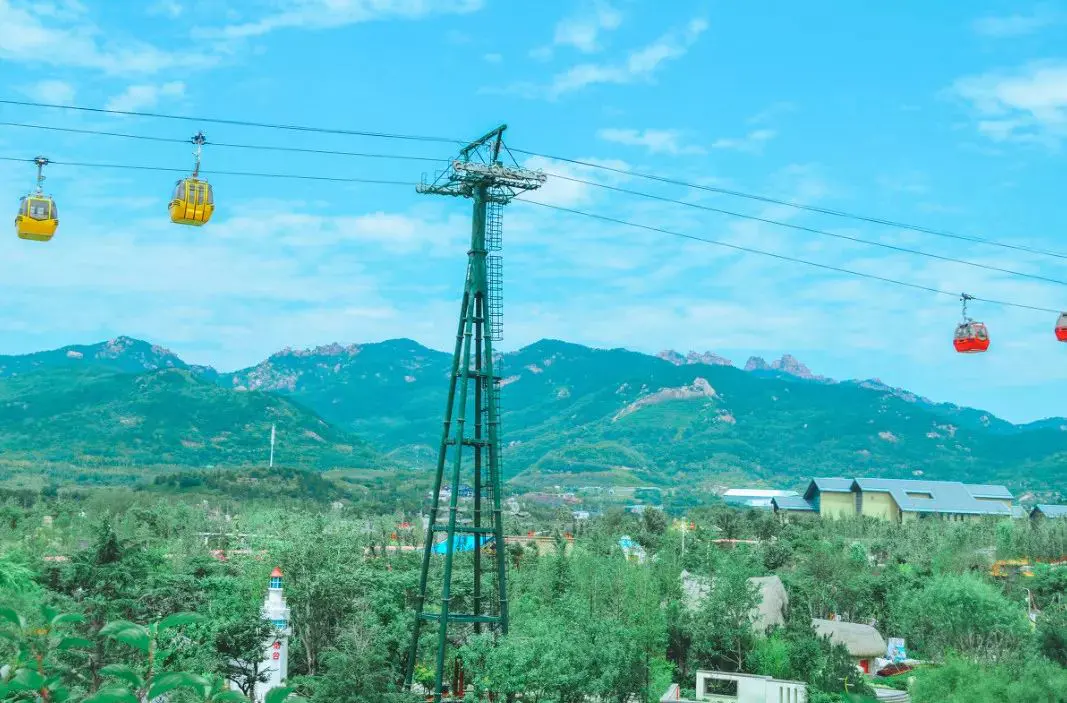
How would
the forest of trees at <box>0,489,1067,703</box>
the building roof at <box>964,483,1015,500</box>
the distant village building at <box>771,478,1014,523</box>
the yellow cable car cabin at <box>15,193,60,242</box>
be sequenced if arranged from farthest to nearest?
the building roof at <box>964,483,1015,500</box>, the distant village building at <box>771,478,1014,523</box>, the forest of trees at <box>0,489,1067,703</box>, the yellow cable car cabin at <box>15,193,60,242</box>

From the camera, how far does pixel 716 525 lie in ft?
376

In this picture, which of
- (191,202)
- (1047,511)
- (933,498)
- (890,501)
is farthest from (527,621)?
(933,498)

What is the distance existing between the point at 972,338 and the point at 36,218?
24905 millimetres

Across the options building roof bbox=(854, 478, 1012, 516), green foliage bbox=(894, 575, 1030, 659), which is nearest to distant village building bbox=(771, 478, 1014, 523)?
building roof bbox=(854, 478, 1012, 516)

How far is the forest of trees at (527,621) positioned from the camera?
3253 cm

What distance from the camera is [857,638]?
55.2m

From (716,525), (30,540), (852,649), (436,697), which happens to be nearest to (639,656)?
(436,697)

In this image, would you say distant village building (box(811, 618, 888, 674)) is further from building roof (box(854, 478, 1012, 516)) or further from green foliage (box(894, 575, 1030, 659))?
building roof (box(854, 478, 1012, 516))

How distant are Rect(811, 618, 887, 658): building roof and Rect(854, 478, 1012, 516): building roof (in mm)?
86559

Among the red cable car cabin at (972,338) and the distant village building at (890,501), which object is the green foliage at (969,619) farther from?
the distant village building at (890,501)

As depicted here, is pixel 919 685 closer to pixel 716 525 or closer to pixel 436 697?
pixel 436 697

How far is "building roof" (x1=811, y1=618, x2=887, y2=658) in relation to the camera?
178 feet

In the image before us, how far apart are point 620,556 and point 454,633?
58.7 ft

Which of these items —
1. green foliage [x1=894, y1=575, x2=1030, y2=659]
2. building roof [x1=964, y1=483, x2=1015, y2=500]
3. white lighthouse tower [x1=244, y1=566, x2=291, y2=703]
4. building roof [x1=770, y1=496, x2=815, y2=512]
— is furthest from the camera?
building roof [x1=964, y1=483, x2=1015, y2=500]
